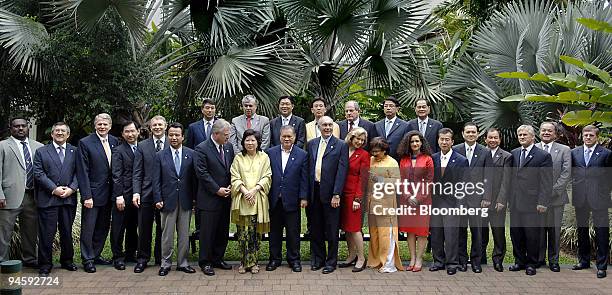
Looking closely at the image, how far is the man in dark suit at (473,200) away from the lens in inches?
277

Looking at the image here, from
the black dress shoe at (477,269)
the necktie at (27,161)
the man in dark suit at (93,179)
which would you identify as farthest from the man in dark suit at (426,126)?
the necktie at (27,161)

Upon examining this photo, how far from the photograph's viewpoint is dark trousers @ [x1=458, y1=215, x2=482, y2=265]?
278 inches

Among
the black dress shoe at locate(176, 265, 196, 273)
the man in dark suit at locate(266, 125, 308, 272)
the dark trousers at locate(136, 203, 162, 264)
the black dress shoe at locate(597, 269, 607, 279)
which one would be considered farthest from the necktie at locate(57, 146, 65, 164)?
the black dress shoe at locate(597, 269, 607, 279)

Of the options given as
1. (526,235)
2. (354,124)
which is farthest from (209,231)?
(526,235)

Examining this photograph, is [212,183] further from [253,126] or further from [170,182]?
[253,126]

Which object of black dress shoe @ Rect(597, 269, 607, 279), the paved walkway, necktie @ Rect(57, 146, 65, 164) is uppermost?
necktie @ Rect(57, 146, 65, 164)

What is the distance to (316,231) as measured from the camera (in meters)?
7.16

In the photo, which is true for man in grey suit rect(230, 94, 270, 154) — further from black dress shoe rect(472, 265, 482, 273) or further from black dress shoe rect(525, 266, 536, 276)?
black dress shoe rect(525, 266, 536, 276)

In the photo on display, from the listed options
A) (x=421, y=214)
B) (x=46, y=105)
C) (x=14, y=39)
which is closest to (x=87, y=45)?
(x=14, y=39)

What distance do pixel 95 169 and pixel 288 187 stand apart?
2249 millimetres

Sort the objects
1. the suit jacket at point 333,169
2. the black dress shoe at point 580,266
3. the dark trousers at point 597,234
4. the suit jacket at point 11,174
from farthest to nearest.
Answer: the black dress shoe at point 580,266, the dark trousers at point 597,234, the suit jacket at point 333,169, the suit jacket at point 11,174

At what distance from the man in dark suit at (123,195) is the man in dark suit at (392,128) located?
3.05 meters

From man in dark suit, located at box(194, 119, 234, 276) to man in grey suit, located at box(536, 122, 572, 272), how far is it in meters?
3.71

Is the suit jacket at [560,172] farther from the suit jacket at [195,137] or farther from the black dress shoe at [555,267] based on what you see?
the suit jacket at [195,137]
